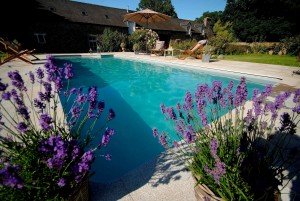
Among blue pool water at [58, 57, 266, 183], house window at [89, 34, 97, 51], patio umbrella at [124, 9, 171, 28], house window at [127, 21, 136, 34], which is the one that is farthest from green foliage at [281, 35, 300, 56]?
house window at [89, 34, 97, 51]

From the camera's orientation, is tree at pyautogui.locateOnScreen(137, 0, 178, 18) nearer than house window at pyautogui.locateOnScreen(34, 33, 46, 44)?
No

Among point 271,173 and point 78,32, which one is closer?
point 271,173

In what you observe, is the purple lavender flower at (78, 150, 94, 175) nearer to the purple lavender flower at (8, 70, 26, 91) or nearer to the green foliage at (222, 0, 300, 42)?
the purple lavender flower at (8, 70, 26, 91)

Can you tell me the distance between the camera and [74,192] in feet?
6.72

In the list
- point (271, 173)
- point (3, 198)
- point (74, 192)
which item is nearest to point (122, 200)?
point (74, 192)

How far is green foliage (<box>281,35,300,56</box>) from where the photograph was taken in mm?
20922

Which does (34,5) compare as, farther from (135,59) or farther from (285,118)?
(285,118)

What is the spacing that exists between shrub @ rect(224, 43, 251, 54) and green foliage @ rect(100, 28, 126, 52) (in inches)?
503

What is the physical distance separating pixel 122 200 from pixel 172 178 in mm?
790

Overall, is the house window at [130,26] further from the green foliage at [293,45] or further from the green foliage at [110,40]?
the green foliage at [293,45]

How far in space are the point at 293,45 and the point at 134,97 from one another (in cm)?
2072

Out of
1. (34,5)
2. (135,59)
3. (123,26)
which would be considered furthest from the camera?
(123,26)

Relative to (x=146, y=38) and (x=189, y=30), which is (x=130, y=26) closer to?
(x=146, y=38)

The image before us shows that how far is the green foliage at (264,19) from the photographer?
3192cm
